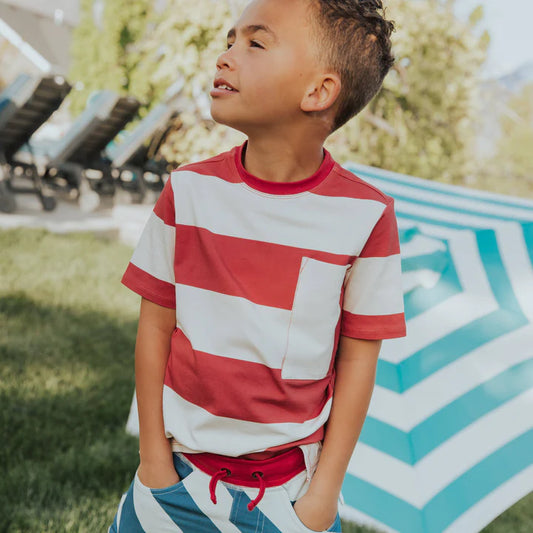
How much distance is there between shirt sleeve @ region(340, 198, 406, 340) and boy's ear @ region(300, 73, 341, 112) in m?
0.21

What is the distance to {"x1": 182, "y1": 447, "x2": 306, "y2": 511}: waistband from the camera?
3.84 feet

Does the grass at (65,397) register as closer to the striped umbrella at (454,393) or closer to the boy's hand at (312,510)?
the striped umbrella at (454,393)

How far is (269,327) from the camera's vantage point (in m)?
1.14

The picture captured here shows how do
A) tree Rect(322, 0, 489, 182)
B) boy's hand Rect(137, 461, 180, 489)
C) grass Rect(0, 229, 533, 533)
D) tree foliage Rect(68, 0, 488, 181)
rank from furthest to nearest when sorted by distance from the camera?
tree Rect(322, 0, 489, 182), tree foliage Rect(68, 0, 488, 181), grass Rect(0, 229, 533, 533), boy's hand Rect(137, 461, 180, 489)

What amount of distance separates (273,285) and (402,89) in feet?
21.8

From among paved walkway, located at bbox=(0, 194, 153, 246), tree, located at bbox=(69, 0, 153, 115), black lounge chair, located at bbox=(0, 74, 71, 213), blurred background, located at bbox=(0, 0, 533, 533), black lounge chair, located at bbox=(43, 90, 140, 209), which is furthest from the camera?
tree, located at bbox=(69, 0, 153, 115)

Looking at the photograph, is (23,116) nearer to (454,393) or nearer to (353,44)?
(454,393)

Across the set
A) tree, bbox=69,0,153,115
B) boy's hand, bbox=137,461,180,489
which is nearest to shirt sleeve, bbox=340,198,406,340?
boy's hand, bbox=137,461,180,489

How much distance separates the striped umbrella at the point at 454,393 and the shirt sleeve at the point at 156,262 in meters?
1.07

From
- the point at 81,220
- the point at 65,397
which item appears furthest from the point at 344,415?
the point at 81,220

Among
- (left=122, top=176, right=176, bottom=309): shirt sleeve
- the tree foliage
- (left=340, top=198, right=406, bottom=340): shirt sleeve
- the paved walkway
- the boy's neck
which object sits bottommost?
the paved walkway

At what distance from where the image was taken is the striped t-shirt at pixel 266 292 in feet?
3.76

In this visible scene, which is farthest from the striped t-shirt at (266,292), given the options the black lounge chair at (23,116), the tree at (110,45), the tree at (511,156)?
the tree at (110,45)

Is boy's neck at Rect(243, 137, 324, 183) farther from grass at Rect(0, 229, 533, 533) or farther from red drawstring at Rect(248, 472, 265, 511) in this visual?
grass at Rect(0, 229, 533, 533)
